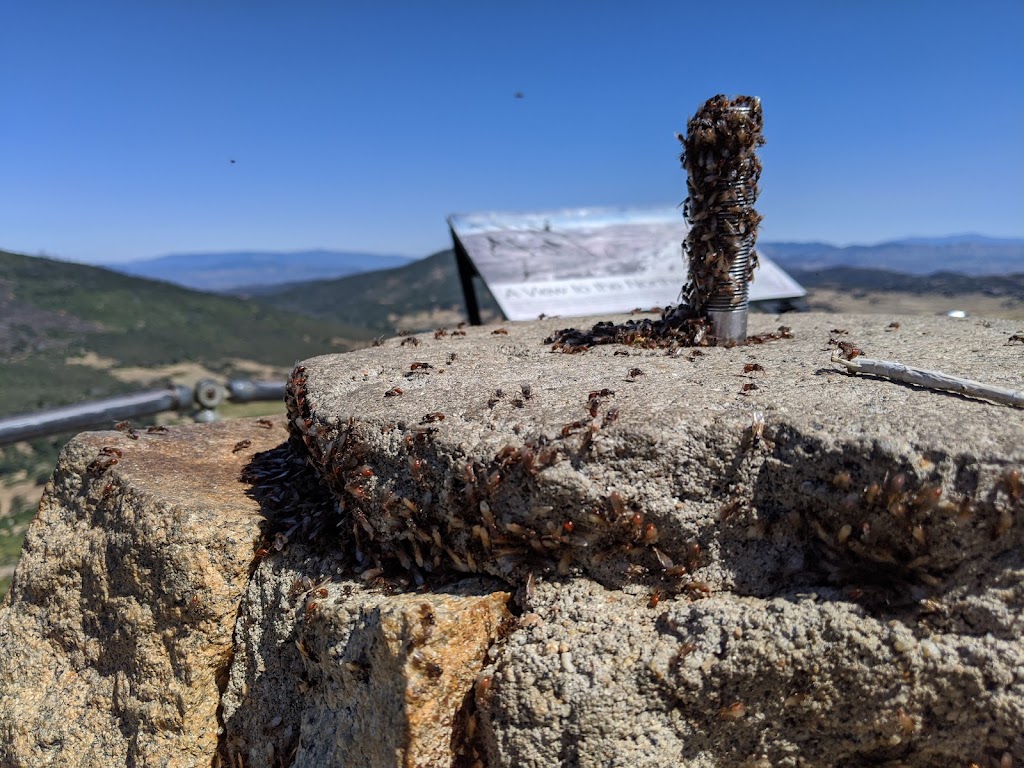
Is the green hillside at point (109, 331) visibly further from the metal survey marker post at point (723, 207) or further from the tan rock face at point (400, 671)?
the metal survey marker post at point (723, 207)

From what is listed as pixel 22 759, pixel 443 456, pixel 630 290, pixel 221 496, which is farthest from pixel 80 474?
pixel 630 290

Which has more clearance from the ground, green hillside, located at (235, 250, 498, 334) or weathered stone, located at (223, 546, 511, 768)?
green hillside, located at (235, 250, 498, 334)

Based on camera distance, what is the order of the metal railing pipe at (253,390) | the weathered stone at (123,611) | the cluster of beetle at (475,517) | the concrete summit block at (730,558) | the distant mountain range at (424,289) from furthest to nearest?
the distant mountain range at (424,289)
the metal railing pipe at (253,390)
the weathered stone at (123,611)
the cluster of beetle at (475,517)
the concrete summit block at (730,558)

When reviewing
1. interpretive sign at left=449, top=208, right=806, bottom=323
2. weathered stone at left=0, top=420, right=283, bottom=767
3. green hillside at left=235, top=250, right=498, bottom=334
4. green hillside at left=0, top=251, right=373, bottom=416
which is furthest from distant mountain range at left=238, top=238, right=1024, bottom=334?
weathered stone at left=0, top=420, right=283, bottom=767

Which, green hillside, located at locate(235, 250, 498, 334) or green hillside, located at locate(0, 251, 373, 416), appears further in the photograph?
green hillside, located at locate(235, 250, 498, 334)

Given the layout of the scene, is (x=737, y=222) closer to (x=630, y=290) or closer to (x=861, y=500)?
(x=861, y=500)

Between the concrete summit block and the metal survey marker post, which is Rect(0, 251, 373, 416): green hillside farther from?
the concrete summit block

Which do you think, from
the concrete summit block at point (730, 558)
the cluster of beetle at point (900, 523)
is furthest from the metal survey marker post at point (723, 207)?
the cluster of beetle at point (900, 523)
